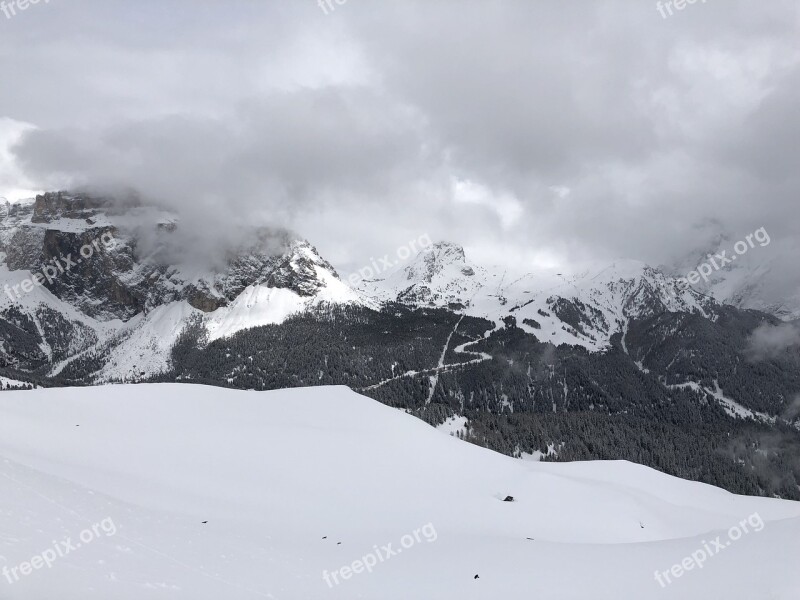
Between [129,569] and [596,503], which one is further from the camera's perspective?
[596,503]

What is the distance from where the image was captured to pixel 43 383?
154 m

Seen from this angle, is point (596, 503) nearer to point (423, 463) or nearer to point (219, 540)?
point (423, 463)

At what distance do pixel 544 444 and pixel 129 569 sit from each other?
134531 millimetres

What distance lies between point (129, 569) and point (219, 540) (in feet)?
13.9

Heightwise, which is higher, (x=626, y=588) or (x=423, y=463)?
(x=423, y=463)

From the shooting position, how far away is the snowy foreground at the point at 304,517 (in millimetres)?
12344

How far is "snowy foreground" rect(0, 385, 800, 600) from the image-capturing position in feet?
40.5

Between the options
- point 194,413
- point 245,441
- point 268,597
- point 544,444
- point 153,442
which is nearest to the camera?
point 268,597

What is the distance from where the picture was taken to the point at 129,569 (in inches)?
448

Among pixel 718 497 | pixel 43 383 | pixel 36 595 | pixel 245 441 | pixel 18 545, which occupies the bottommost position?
pixel 718 497

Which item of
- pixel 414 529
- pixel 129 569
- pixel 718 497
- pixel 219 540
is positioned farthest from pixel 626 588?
pixel 718 497

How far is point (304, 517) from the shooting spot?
2014 cm

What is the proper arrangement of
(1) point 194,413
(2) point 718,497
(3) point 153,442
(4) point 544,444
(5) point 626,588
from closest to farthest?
(5) point 626,588
(3) point 153,442
(1) point 194,413
(2) point 718,497
(4) point 544,444

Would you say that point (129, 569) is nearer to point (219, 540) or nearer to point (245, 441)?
point (219, 540)
